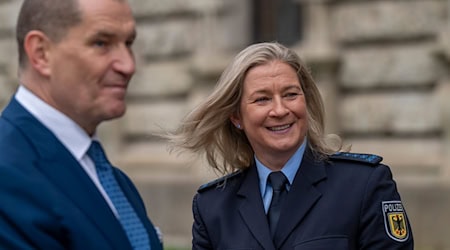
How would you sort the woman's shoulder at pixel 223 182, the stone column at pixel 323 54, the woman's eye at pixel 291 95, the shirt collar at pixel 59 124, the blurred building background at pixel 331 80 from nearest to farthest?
the shirt collar at pixel 59 124
the woman's eye at pixel 291 95
the woman's shoulder at pixel 223 182
the blurred building background at pixel 331 80
the stone column at pixel 323 54

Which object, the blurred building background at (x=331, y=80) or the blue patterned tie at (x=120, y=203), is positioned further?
the blurred building background at (x=331, y=80)

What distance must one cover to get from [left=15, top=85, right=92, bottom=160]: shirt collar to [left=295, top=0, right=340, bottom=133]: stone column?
21.9 ft

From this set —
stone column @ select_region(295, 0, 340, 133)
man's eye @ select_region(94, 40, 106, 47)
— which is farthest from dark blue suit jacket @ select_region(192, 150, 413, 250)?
stone column @ select_region(295, 0, 340, 133)

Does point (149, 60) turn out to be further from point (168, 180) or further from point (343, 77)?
point (343, 77)

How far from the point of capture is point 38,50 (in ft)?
8.04

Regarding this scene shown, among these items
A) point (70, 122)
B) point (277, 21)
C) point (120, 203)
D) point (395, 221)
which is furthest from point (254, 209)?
point (277, 21)

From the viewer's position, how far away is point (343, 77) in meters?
9.23

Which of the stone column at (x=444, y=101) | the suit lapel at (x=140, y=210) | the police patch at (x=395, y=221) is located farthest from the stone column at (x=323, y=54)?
the suit lapel at (x=140, y=210)

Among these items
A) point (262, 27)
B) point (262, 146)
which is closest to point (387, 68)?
point (262, 27)

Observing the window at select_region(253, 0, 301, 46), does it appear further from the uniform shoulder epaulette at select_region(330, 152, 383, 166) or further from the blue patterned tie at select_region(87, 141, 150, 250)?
the blue patterned tie at select_region(87, 141, 150, 250)

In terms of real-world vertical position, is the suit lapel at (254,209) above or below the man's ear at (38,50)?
below

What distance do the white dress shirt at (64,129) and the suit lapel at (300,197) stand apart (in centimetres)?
82

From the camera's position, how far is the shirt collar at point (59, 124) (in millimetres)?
2459

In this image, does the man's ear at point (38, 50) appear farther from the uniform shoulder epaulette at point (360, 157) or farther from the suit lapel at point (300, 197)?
the uniform shoulder epaulette at point (360, 157)
